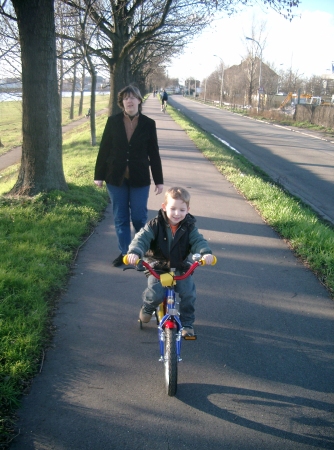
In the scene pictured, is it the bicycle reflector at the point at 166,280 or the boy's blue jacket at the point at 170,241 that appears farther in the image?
the boy's blue jacket at the point at 170,241

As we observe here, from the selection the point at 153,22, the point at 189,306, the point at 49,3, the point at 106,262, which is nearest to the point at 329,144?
the point at 153,22

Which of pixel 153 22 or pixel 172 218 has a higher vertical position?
pixel 153 22

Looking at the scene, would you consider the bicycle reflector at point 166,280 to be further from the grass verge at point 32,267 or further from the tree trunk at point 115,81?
the tree trunk at point 115,81

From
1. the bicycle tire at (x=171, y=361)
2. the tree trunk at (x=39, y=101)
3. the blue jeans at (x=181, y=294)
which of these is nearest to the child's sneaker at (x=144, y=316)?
the blue jeans at (x=181, y=294)

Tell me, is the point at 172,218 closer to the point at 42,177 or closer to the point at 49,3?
the point at 42,177

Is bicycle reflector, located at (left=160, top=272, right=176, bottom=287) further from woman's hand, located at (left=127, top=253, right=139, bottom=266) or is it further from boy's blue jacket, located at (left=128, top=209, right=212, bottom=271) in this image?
boy's blue jacket, located at (left=128, top=209, right=212, bottom=271)

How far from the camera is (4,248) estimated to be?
17.9ft

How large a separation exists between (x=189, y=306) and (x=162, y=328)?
373mm

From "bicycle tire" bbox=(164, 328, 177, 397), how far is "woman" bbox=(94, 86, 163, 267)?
7.96 feet

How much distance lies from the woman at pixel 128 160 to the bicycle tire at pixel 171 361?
2.43 metres

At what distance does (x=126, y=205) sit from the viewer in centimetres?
538

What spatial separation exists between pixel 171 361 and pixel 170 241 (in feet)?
3.04

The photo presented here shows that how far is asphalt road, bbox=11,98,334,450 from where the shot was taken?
9.08 feet

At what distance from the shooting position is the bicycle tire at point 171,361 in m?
3.04
